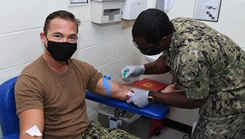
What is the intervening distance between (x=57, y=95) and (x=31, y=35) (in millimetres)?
434

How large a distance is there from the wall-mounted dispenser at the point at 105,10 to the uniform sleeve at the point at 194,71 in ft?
2.53

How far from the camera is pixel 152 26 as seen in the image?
4.14ft

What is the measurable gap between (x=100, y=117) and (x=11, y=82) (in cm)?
105

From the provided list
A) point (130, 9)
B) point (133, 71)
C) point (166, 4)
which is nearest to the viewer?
point (133, 71)

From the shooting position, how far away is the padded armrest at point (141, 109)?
141cm

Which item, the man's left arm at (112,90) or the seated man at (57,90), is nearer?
the seated man at (57,90)

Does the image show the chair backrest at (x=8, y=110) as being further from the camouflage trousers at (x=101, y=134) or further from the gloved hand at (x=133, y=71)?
the gloved hand at (x=133, y=71)

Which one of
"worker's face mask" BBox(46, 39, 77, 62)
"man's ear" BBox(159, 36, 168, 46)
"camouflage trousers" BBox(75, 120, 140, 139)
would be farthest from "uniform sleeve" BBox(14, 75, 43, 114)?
"man's ear" BBox(159, 36, 168, 46)

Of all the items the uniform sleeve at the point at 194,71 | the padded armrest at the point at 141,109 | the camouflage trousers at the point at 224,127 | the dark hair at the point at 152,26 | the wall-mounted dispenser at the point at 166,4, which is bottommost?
the camouflage trousers at the point at 224,127

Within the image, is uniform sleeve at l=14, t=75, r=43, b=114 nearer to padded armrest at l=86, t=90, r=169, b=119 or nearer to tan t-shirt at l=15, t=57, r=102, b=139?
tan t-shirt at l=15, t=57, r=102, b=139

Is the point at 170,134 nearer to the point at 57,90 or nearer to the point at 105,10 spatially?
the point at 105,10

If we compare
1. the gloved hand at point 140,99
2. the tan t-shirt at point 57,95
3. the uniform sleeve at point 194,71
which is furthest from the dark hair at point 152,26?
the tan t-shirt at point 57,95

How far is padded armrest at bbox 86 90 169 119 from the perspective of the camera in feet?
4.62

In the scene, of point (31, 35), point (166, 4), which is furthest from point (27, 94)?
point (166, 4)
